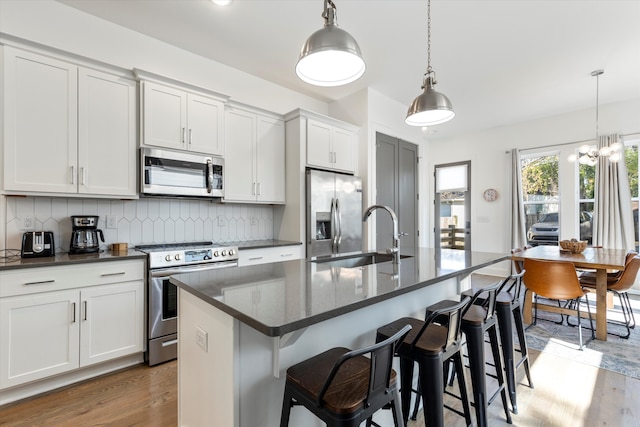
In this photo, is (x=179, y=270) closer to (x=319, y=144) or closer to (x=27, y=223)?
(x=27, y=223)

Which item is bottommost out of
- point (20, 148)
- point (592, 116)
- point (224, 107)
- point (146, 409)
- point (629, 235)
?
point (146, 409)

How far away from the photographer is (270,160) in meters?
3.76

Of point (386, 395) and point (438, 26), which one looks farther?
point (438, 26)

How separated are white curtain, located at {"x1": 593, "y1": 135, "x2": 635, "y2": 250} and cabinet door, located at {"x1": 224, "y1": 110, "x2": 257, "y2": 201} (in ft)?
17.7

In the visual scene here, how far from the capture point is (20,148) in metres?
2.21

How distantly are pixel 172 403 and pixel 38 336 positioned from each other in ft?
3.44

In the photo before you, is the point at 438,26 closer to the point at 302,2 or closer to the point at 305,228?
the point at 302,2

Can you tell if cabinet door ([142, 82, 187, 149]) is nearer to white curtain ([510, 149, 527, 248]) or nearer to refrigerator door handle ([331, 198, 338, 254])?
refrigerator door handle ([331, 198, 338, 254])

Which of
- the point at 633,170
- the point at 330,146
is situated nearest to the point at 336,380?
the point at 330,146

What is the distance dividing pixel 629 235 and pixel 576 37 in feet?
11.2

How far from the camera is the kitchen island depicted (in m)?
1.07

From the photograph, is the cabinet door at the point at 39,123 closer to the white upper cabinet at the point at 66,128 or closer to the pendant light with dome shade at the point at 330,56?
the white upper cabinet at the point at 66,128

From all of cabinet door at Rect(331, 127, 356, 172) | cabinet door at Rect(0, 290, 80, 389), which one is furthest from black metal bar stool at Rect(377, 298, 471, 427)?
cabinet door at Rect(331, 127, 356, 172)

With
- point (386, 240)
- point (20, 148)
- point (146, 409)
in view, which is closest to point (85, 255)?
point (20, 148)
